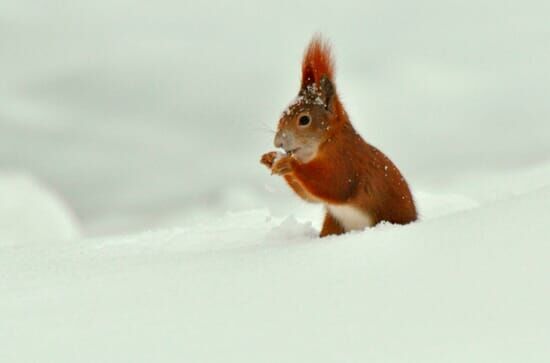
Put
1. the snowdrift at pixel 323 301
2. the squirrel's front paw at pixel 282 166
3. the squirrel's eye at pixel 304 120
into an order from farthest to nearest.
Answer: the squirrel's eye at pixel 304 120 → the squirrel's front paw at pixel 282 166 → the snowdrift at pixel 323 301

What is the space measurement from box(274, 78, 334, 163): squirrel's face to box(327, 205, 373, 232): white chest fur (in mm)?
265

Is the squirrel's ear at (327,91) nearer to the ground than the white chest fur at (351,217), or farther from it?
farther from it

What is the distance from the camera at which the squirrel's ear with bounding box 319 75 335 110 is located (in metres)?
4.16

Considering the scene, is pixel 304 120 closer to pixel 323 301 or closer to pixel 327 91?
pixel 327 91

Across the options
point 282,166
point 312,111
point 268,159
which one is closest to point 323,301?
point 282,166

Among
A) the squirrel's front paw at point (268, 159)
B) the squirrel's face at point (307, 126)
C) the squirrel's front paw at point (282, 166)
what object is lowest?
the squirrel's front paw at point (282, 166)

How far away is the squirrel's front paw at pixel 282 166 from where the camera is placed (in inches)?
157

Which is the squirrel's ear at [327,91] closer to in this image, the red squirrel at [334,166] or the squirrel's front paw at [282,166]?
the red squirrel at [334,166]

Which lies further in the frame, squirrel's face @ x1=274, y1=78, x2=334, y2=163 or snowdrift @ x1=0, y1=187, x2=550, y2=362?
squirrel's face @ x1=274, y1=78, x2=334, y2=163

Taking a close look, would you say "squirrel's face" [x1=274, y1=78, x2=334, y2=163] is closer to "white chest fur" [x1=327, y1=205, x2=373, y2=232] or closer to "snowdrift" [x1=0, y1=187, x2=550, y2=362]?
"white chest fur" [x1=327, y1=205, x2=373, y2=232]

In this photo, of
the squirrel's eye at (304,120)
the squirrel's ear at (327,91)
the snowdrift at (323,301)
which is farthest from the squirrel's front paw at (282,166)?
the snowdrift at (323,301)

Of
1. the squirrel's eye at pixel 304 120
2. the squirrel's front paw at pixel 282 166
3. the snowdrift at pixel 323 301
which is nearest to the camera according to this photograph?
the snowdrift at pixel 323 301

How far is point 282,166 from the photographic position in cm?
401

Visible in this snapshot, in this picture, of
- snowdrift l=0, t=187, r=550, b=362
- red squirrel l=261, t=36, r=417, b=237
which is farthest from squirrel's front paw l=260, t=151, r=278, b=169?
snowdrift l=0, t=187, r=550, b=362
